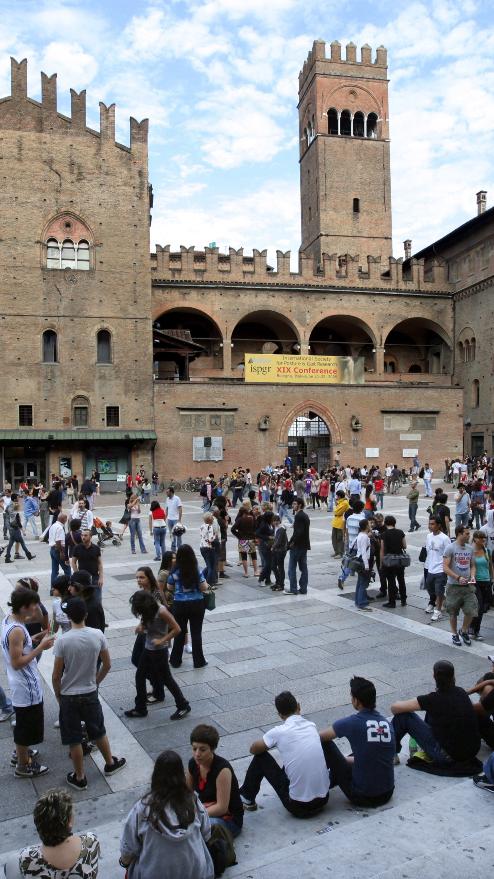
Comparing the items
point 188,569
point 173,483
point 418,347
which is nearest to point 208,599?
point 188,569

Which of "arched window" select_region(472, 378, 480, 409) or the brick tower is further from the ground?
the brick tower

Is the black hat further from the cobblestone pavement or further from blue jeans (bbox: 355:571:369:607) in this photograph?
blue jeans (bbox: 355:571:369:607)

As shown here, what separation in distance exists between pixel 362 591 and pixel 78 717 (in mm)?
6011

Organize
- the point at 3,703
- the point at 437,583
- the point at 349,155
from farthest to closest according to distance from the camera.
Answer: the point at 349,155, the point at 437,583, the point at 3,703

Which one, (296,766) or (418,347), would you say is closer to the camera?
Answer: (296,766)

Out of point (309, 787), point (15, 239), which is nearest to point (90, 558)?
point (309, 787)

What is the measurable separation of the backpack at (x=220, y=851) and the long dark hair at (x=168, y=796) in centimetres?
70

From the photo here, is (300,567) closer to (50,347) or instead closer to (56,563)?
(56,563)

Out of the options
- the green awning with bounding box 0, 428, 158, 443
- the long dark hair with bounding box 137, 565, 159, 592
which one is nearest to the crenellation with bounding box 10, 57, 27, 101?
the green awning with bounding box 0, 428, 158, 443

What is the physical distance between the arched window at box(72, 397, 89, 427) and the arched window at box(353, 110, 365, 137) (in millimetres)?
31005

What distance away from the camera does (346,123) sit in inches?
1969

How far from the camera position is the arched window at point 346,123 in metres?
49.8

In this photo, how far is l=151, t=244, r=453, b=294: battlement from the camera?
125 feet

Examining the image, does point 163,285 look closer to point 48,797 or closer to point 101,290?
point 101,290
